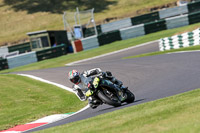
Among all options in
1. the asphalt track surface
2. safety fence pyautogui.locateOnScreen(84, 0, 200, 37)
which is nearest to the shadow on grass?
safety fence pyautogui.locateOnScreen(84, 0, 200, 37)

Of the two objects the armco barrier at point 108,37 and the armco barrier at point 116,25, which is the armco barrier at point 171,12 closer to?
the armco barrier at point 116,25

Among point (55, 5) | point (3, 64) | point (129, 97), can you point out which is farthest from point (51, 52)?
point (55, 5)

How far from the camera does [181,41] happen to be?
2488 centimetres

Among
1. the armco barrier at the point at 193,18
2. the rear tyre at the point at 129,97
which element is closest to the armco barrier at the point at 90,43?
the armco barrier at the point at 193,18

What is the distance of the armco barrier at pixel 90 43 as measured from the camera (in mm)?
35875

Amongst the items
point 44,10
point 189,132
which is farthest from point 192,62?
point 44,10

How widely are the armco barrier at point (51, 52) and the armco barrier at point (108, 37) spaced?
365 centimetres

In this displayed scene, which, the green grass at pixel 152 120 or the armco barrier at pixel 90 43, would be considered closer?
the green grass at pixel 152 120

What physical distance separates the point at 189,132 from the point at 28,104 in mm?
8565

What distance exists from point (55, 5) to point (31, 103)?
47170 millimetres

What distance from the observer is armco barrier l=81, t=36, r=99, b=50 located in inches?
1412

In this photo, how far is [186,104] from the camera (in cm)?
790

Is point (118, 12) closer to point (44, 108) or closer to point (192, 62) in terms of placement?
point (192, 62)

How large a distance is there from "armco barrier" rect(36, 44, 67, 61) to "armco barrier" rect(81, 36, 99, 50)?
2.04 m
